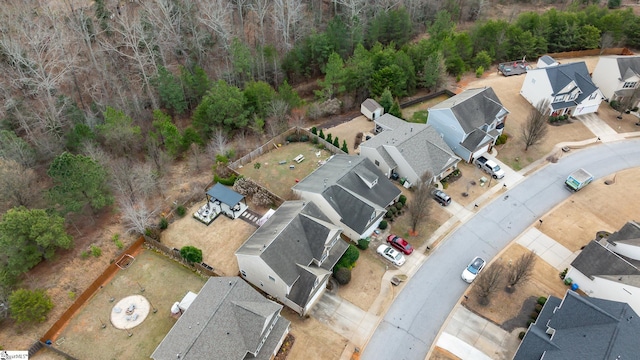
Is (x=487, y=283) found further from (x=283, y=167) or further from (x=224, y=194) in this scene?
(x=224, y=194)

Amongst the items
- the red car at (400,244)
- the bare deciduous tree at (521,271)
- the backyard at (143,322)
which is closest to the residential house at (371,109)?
A: the red car at (400,244)

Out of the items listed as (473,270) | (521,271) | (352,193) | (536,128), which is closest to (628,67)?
(536,128)

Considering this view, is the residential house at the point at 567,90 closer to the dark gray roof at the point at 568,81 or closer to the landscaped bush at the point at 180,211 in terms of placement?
the dark gray roof at the point at 568,81

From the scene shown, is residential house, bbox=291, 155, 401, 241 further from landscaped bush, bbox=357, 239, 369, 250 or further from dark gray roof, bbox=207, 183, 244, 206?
dark gray roof, bbox=207, 183, 244, 206

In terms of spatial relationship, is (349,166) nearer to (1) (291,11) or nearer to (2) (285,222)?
(2) (285,222)

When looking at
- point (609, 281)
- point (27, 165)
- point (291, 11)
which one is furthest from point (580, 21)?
point (27, 165)
